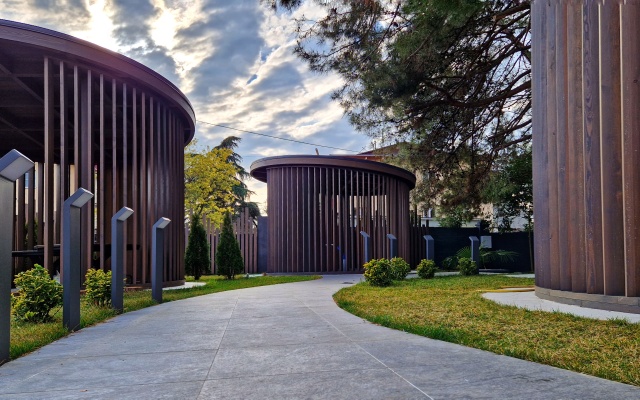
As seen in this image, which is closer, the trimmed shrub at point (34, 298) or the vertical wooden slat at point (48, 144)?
the trimmed shrub at point (34, 298)

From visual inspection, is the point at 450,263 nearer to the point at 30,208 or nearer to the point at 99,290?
the point at 30,208

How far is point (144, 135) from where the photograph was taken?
1100 cm

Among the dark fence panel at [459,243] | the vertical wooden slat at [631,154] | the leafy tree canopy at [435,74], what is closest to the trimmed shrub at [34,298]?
the leafy tree canopy at [435,74]

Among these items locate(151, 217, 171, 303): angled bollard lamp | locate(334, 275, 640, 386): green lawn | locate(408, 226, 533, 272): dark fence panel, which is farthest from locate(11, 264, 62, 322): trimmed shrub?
locate(408, 226, 533, 272): dark fence panel

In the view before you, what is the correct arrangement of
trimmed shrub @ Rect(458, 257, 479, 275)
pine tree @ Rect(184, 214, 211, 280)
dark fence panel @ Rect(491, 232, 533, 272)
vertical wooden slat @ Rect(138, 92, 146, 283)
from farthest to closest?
1. dark fence panel @ Rect(491, 232, 533, 272)
2. pine tree @ Rect(184, 214, 211, 280)
3. trimmed shrub @ Rect(458, 257, 479, 275)
4. vertical wooden slat @ Rect(138, 92, 146, 283)

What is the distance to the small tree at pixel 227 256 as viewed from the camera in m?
15.9

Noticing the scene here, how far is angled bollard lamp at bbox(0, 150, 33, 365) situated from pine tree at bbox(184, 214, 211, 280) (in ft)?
39.8

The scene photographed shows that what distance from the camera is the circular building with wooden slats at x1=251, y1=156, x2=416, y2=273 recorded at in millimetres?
16781

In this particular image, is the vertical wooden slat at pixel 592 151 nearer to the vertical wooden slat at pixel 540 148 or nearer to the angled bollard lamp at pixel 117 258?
the vertical wooden slat at pixel 540 148

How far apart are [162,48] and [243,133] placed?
19.4 metres

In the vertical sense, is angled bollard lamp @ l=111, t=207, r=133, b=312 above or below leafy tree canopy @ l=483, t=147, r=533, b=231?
below

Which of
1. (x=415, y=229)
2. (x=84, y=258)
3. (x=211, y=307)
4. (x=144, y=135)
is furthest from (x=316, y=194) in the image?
(x=211, y=307)

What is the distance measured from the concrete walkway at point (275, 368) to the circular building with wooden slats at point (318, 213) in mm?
10745

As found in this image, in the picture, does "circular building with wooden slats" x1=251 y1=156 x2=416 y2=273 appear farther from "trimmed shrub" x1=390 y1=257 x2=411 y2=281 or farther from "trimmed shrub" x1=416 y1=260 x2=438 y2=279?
"trimmed shrub" x1=390 y1=257 x2=411 y2=281
